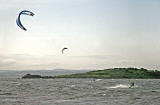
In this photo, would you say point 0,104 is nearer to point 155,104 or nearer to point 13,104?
point 13,104

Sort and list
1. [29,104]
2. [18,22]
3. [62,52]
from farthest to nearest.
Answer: [62,52]
[18,22]
[29,104]

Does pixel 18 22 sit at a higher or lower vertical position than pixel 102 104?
higher

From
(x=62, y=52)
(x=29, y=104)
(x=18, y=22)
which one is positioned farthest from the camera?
(x=62, y=52)

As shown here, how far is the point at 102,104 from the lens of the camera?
44844 mm

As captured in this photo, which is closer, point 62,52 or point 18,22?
point 18,22

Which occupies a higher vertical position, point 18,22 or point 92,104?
point 18,22

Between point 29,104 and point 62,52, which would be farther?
point 62,52

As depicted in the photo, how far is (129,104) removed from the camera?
44938mm

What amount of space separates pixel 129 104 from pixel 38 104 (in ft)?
41.6

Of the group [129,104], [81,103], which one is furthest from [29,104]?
[129,104]

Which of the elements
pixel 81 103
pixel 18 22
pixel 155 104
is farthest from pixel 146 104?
pixel 18 22

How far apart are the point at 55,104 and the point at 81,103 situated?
376 centimetres

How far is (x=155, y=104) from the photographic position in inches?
1774

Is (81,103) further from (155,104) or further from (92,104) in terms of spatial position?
(155,104)
